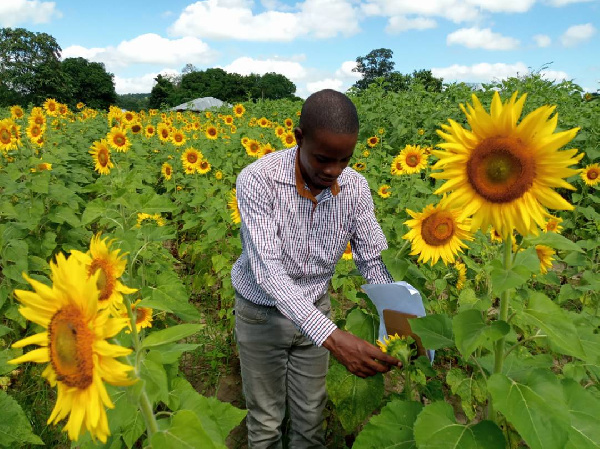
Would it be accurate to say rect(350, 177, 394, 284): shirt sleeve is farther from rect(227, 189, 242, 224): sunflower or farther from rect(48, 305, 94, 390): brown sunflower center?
rect(227, 189, 242, 224): sunflower

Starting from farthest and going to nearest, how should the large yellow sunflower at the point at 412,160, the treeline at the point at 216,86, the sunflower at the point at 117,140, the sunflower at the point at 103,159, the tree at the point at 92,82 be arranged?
the tree at the point at 92,82 < the treeline at the point at 216,86 < the sunflower at the point at 117,140 < the large yellow sunflower at the point at 412,160 < the sunflower at the point at 103,159

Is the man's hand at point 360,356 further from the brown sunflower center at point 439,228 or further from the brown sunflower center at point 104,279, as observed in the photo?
the brown sunflower center at point 104,279

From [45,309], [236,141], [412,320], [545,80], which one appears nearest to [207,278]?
[412,320]

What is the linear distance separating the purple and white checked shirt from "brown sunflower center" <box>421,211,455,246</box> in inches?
10.1

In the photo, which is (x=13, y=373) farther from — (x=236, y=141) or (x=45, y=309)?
(x=236, y=141)

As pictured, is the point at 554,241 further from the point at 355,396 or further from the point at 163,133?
the point at 163,133

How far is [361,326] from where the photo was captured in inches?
82.0

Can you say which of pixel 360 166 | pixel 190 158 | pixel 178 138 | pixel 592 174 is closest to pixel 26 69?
pixel 178 138

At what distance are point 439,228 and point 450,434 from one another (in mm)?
1050

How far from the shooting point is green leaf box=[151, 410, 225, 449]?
116 cm

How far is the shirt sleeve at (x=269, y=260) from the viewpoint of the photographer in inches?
74.7

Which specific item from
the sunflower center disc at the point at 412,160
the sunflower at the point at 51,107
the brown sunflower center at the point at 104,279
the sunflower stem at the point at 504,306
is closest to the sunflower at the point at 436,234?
the sunflower stem at the point at 504,306

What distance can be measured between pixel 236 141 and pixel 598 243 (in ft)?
19.2

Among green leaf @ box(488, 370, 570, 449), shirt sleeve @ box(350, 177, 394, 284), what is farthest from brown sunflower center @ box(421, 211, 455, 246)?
green leaf @ box(488, 370, 570, 449)
